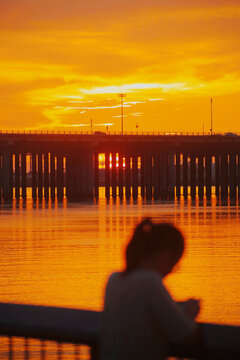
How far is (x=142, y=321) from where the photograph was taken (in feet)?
15.1

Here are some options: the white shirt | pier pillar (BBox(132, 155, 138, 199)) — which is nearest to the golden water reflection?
the white shirt

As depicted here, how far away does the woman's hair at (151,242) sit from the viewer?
190 inches

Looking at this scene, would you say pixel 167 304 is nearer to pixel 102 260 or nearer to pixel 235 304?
pixel 235 304

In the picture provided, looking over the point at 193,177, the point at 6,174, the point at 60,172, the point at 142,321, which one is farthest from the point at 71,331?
the point at 193,177

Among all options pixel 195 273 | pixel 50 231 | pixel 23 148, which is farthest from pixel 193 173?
pixel 195 273

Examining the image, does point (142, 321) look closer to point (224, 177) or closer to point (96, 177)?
point (96, 177)

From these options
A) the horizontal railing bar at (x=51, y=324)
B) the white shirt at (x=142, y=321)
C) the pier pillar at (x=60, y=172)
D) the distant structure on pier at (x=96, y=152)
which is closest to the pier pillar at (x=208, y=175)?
the distant structure on pier at (x=96, y=152)

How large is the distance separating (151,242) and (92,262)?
43338mm

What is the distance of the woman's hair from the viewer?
15.8 ft

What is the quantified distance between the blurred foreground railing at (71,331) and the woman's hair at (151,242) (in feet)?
1.69

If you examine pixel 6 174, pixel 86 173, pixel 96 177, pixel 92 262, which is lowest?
pixel 92 262

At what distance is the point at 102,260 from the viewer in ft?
162

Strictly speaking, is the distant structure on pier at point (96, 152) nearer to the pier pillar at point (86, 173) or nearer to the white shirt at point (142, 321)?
the pier pillar at point (86, 173)

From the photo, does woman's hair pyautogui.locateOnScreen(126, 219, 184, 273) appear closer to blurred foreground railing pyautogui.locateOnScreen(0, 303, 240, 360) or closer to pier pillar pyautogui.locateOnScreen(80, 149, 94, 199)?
blurred foreground railing pyautogui.locateOnScreen(0, 303, 240, 360)
